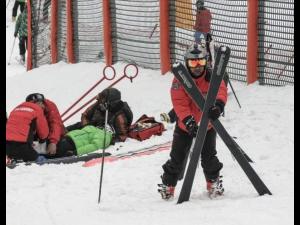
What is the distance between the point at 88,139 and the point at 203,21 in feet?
8.43

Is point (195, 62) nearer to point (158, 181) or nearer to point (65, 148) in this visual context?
point (158, 181)

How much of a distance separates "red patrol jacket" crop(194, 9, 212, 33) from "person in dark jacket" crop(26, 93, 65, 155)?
2.61 metres

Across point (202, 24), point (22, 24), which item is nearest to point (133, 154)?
point (202, 24)

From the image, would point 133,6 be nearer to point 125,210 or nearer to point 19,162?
point 19,162

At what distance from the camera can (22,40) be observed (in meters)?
18.7

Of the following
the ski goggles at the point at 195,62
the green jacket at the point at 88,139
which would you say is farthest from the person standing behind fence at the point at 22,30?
the ski goggles at the point at 195,62

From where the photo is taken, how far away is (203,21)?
401 inches

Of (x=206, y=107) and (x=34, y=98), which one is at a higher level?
(x=206, y=107)

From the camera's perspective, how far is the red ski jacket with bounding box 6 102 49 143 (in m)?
8.20

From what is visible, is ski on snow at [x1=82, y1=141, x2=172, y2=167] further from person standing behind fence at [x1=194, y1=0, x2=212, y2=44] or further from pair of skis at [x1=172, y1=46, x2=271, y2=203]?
person standing behind fence at [x1=194, y1=0, x2=212, y2=44]

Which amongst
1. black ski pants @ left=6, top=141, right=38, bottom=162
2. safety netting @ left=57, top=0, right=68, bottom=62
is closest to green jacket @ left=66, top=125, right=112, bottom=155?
black ski pants @ left=6, top=141, right=38, bottom=162

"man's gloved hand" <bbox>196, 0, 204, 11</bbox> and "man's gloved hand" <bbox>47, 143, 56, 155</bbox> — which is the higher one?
"man's gloved hand" <bbox>196, 0, 204, 11</bbox>

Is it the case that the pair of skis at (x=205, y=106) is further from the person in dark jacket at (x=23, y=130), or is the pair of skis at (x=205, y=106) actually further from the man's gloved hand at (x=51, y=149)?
the man's gloved hand at (x=51, y=149)

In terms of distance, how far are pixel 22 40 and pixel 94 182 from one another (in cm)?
1217
